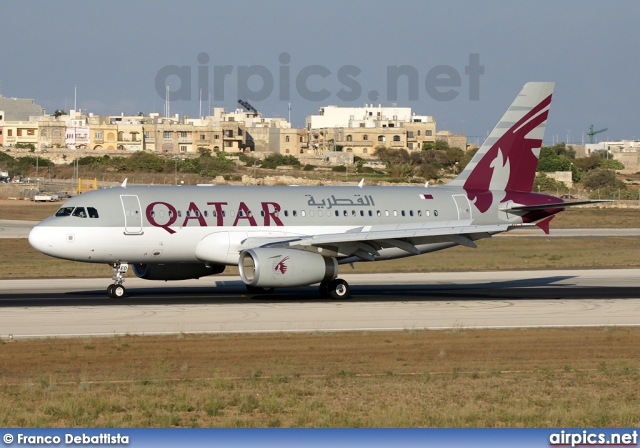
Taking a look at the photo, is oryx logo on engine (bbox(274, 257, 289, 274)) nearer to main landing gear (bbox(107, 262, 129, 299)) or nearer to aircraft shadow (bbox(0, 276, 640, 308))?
aircraft shadow (bbox(0, 276, 640, 308))

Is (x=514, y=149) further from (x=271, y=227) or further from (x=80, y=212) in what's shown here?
(x=80, y=212)

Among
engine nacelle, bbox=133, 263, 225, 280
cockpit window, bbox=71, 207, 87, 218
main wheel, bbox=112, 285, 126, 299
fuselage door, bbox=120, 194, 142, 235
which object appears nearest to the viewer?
cockpit window, bbox=71, 207, 87, 218

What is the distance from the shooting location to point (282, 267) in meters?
34.1

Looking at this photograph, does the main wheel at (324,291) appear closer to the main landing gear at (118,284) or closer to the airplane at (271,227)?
the airplane at (271,227)


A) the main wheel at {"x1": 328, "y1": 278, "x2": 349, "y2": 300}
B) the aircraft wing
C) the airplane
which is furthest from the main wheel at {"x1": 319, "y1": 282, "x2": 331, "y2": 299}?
the aircraft wing

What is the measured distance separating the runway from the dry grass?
7.29 ft

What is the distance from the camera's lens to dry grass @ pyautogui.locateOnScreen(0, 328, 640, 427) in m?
16.6

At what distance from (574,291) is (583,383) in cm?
2026

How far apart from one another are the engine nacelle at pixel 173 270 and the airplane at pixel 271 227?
39 mm

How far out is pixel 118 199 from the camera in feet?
118

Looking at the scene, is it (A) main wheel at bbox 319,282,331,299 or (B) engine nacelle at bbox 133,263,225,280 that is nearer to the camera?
(A) main wheel at bbox 319,282,331,299

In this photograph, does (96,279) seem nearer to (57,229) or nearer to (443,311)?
(57,229)

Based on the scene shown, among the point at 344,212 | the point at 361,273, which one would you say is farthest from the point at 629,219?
the point at 344,212

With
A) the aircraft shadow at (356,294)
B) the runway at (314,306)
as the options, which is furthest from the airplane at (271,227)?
the runway at (314,306)
